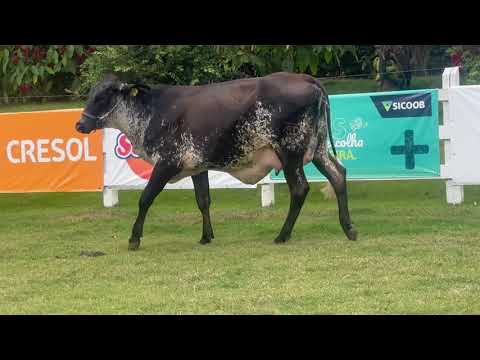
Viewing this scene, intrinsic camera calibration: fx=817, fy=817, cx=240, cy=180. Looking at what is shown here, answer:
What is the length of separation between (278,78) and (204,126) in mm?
983

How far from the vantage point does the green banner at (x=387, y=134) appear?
11.6 m

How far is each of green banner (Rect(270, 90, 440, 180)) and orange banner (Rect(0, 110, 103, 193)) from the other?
3540 millimetres

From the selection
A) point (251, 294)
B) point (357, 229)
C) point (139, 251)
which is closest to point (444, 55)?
point (357, 229)

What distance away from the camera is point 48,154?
1338cm

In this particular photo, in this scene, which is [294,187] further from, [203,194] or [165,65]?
[165,65]

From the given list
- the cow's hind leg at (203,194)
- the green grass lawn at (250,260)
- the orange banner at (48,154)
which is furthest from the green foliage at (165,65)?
the cow's hind leg at (203,194)

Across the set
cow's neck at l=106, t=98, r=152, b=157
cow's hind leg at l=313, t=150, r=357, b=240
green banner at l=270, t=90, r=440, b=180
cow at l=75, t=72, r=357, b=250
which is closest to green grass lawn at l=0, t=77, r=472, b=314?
cow's hind leg at l=313, t=150, r=357, b=240

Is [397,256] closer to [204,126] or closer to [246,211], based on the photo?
[204,126]

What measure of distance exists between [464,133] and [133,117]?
15.8 feet

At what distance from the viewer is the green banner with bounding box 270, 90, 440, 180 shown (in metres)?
11.6

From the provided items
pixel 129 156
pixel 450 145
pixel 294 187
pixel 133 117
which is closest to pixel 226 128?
pixel 294 187

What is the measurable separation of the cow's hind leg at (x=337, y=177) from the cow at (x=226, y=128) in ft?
0.04

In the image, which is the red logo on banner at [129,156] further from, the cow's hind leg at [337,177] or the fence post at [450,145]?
the fence post at [450,145]

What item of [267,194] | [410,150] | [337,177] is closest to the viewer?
[337,177]
